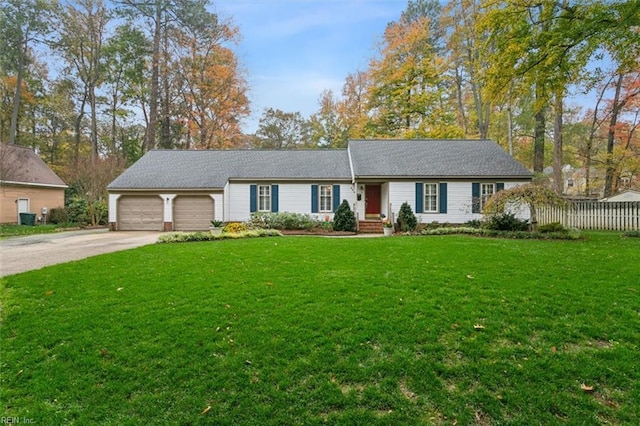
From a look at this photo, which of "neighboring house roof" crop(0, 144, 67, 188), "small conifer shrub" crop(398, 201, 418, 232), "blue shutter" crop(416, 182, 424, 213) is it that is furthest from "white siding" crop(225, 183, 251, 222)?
"neighboring house roof" crop(0, 144, 67, 188)

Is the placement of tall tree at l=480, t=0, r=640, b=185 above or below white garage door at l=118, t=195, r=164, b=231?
above

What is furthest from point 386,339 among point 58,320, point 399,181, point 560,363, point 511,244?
point 399,181

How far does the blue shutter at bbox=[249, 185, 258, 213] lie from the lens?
16.5 m

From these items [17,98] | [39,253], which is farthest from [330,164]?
[17,98]

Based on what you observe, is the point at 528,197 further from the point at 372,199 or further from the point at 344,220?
the point at 372,199

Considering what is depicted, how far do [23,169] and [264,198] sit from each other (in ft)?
50.7

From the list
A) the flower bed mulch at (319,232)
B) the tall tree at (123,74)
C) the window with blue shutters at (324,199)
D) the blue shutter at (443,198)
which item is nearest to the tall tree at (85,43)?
the tall tree at (123,74)

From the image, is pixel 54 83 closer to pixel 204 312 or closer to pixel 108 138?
pixel 108 138

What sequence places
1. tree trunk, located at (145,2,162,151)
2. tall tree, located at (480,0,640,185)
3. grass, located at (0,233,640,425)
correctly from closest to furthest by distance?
grass, located at (0,233,640,425), tall tree, located at (480,0,640,185), tree trunk, located at (145,2,162,151)

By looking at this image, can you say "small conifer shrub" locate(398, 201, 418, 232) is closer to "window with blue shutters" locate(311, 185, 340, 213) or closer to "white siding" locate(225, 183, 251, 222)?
"window with blue shutters" locate(311, 185, 340, 213)

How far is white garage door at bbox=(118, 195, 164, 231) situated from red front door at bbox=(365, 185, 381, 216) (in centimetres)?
1095

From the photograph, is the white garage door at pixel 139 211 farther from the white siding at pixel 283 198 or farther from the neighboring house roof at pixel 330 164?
the white siding at pixel 283 198

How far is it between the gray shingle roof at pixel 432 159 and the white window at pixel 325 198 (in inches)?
73.4

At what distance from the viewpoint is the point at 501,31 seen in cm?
1041
